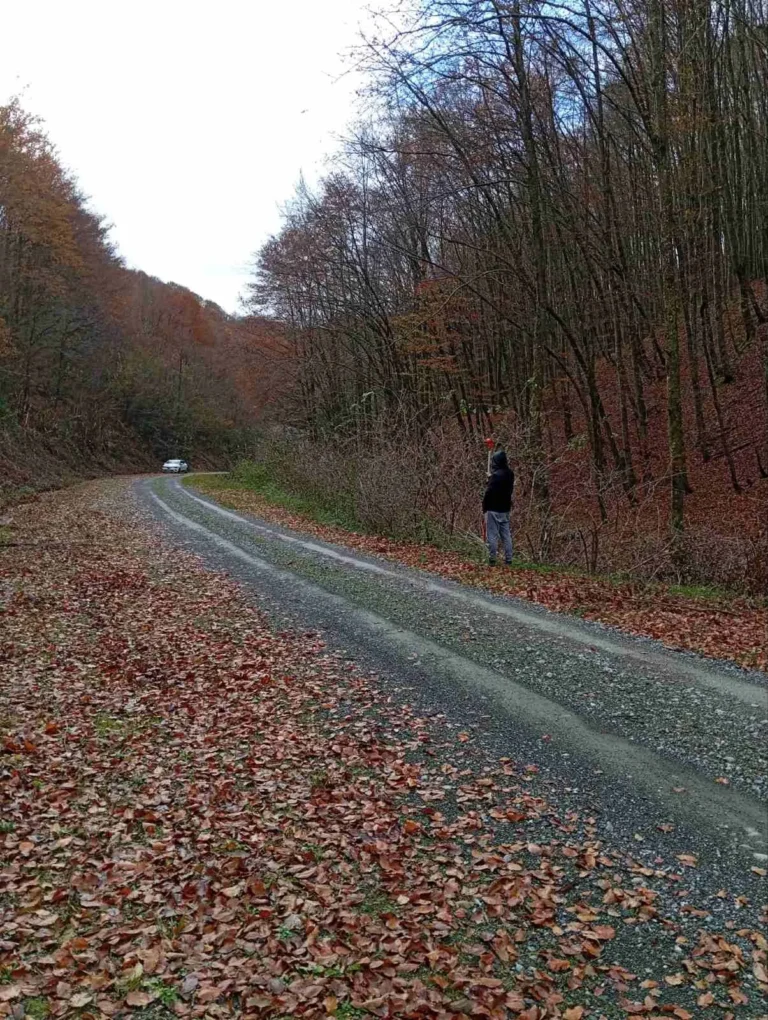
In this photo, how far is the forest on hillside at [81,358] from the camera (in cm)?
3206

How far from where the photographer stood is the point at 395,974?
3.29 metres

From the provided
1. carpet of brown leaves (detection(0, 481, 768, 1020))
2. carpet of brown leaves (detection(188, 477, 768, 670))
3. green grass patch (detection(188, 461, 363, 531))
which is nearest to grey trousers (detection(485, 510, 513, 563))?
carpet of brown leaves (detection(188, 477, 768, 670))

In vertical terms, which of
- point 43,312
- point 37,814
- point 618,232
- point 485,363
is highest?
point 43,312

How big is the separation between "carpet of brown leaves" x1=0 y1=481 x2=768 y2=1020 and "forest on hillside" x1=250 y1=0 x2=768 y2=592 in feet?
26.3

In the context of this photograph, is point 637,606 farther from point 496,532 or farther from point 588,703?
point 588,703

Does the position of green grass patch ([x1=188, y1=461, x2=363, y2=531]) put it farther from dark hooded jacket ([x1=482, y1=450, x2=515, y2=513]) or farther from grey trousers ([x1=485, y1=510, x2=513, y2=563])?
dark hooded jacket ([x1=482, y1=450, x2=515, y2=513])

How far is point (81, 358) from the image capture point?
4709 cm

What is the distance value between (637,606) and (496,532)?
3.65 metres

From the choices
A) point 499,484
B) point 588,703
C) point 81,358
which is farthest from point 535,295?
point 81,358

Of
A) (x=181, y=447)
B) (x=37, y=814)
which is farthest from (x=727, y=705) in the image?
(x=181, y=447)

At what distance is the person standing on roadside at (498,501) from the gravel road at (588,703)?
6.99 feet

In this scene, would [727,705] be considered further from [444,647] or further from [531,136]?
[531,136]

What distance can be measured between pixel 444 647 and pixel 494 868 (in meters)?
3.76

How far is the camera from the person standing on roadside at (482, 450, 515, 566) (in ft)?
39.6
